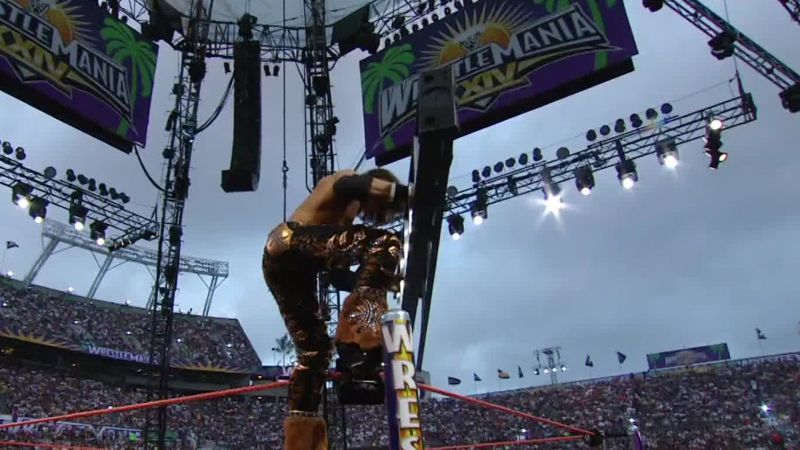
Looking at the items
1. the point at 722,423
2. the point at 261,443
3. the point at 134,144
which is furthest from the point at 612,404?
the point at 134,144

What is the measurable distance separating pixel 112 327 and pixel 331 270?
31.9 meters

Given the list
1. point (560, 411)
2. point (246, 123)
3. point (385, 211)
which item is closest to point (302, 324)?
point (385, 211)

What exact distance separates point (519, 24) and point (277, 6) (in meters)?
4.14

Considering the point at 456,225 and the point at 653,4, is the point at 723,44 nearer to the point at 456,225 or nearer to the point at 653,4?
the point at 653,4

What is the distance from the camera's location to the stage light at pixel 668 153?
10.6m

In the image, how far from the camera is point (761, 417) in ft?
74.8

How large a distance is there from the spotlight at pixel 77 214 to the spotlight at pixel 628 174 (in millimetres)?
10116

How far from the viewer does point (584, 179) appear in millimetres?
11141

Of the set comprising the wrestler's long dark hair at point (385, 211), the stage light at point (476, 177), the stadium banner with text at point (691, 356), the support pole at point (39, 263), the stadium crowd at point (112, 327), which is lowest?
the wrestler's long dark hair at point (385, 211)

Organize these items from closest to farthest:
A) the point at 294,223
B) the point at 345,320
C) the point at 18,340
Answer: the point at 345,320, the point at 294,223, the point at 18,340

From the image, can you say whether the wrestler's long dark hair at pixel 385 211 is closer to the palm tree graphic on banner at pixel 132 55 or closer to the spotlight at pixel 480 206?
the palm tree graphic on banner at pixel 132 55

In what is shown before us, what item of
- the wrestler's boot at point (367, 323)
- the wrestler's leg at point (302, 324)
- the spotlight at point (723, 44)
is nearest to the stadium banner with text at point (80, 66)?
the wrestler's leg at point (302, 324)

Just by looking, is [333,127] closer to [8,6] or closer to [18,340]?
[8,6]

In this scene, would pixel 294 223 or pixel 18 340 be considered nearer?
pixel 294 223
